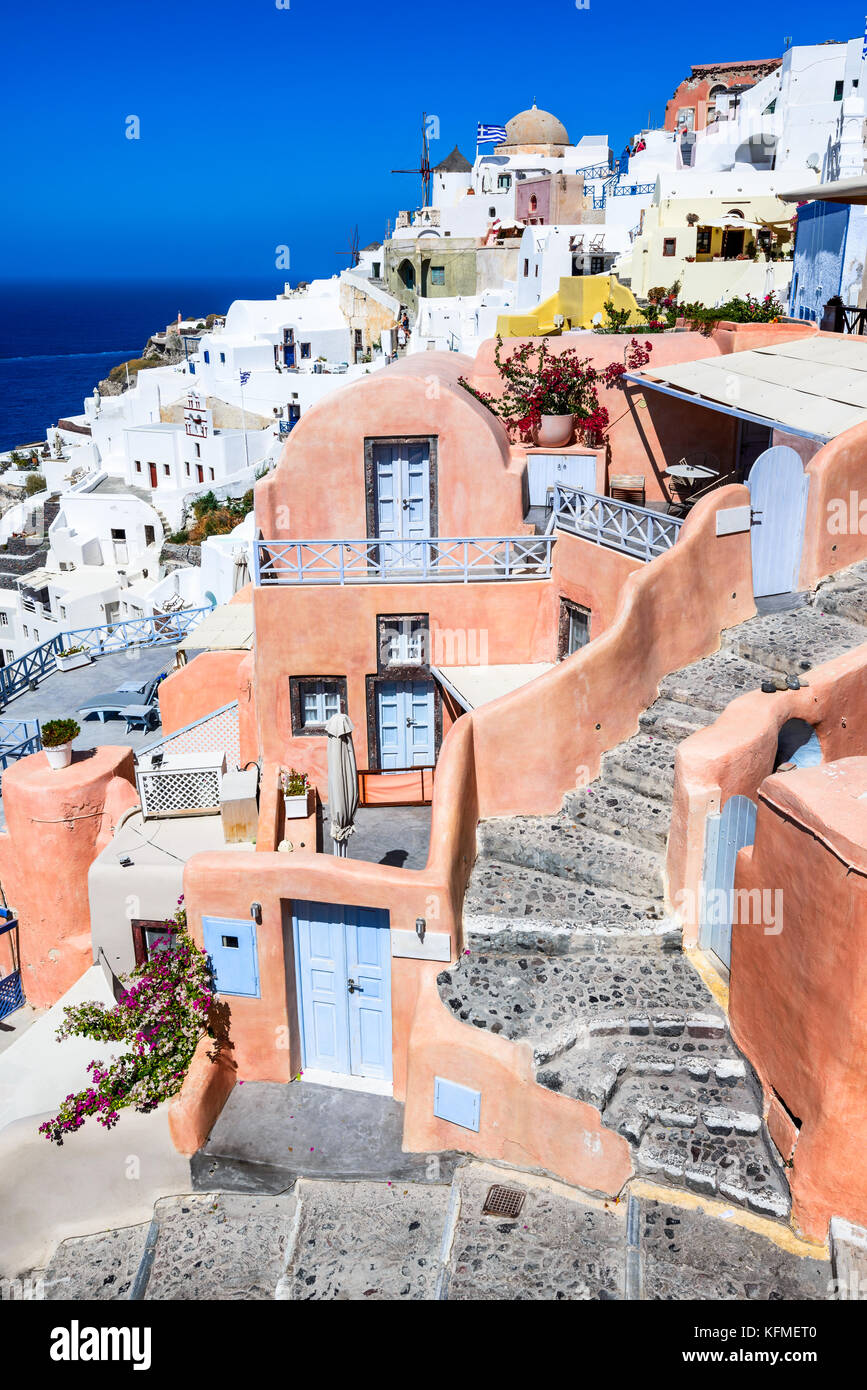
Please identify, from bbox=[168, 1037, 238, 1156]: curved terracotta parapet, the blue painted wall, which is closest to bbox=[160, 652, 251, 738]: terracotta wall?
bbox=[168, 1037, 238, 1156]: curved terracotta parapet

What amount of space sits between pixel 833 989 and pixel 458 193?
283 ft

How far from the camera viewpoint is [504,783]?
12.5 m

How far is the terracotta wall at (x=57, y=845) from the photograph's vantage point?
1492 centimetres

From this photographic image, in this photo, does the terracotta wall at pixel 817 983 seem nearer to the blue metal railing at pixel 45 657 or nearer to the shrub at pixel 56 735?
the shrub at pixel 56 735

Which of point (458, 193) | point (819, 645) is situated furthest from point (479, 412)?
point (458, 193)

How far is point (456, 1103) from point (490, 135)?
81.5 meters

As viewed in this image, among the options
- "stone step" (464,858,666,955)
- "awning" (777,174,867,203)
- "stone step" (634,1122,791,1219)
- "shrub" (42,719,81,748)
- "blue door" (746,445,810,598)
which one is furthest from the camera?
"awning" (777,174,867,203)

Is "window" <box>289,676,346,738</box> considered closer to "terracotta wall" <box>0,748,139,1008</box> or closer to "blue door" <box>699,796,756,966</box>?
"terracotta wall" <box>0,748,139,1008</box>

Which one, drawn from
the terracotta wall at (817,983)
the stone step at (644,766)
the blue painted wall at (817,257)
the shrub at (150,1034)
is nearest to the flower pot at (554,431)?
the stone step at (644,766)

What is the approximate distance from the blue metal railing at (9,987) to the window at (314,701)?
203 inches

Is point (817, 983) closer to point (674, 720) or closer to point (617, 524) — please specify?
point (674, 720)

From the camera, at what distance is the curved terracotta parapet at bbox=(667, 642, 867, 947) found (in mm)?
10578

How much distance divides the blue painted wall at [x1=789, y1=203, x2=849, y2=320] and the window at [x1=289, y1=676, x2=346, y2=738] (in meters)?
13.2
